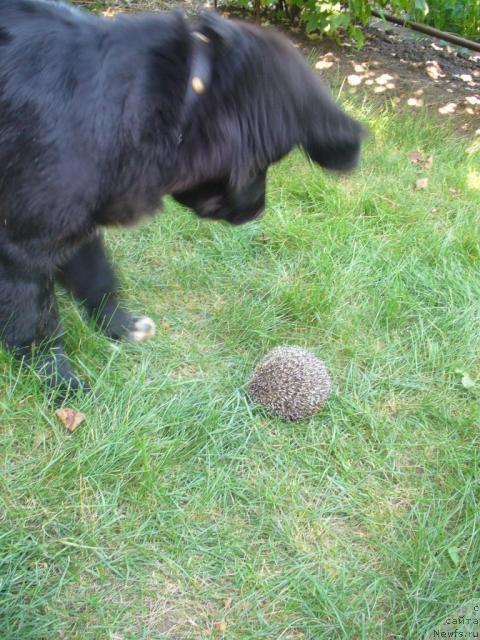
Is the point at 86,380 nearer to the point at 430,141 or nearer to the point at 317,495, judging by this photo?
the point at 317,495

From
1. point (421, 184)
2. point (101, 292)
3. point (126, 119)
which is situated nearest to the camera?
point (126, 119)

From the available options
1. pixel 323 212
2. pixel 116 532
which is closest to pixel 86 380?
pixel 116 532

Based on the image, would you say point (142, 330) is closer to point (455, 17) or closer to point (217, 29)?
point (217, 29)

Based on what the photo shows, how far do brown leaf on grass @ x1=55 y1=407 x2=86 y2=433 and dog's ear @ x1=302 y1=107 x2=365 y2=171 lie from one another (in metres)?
1.15

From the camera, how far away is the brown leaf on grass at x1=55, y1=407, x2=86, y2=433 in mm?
1915

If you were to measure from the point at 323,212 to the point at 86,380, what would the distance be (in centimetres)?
155

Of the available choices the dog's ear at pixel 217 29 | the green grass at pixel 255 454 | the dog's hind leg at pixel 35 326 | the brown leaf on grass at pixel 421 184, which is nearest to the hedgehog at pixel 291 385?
the green grass at pixel 255 454

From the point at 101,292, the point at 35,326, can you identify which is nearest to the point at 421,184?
the point at 101,292

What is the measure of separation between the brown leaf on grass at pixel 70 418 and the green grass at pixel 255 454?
28mm

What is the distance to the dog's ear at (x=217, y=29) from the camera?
63.0 inches

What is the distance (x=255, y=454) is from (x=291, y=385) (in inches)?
10.4

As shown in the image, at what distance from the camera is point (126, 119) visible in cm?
154

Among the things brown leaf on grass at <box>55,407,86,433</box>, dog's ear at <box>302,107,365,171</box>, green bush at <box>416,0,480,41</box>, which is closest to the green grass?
brown leaf on grass at <box>55,407,86,433</box>

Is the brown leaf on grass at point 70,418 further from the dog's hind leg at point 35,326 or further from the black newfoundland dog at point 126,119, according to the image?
the black newfoundland dog at point 126,119
